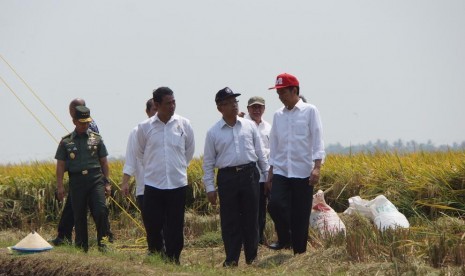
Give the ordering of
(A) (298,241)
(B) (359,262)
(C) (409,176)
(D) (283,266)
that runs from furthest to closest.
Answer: (C) (409,176) → (A) (298,241) → (D) (283,266) → (B) (359,262)

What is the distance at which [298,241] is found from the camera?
9703mm

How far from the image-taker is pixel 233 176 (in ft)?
30.4

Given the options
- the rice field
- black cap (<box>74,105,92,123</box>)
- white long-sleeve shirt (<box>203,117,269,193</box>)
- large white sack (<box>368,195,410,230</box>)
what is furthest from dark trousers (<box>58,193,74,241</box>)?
large white sack (<box>368,195,410,230</box>)

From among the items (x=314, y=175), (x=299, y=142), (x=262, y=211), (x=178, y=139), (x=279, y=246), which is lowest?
(x=279, y=246)

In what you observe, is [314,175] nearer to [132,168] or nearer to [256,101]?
[132,168]

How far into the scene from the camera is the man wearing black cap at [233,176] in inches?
365

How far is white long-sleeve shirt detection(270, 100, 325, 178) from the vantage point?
965 cm

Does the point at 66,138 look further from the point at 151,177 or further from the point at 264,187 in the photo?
the point at 264,187

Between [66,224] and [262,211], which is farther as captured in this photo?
[66,224]

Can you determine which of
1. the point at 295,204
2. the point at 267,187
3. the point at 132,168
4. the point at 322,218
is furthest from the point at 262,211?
the point at 132,168

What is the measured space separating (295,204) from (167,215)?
134 centimetres

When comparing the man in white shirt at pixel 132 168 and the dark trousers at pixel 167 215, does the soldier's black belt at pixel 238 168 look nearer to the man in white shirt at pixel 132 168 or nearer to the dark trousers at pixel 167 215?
the dark trousers at pixel 167 215

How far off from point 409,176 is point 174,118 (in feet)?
15.0

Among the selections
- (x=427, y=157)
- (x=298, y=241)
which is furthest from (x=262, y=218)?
(x=427, y=157)
